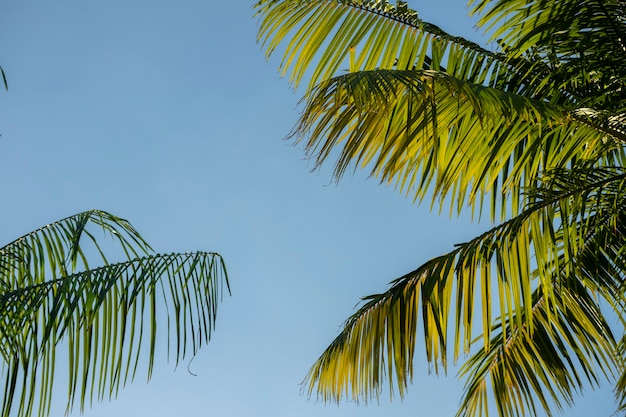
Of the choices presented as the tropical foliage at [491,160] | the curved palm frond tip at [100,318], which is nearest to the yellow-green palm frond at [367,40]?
the tropical foliage at [491,160]

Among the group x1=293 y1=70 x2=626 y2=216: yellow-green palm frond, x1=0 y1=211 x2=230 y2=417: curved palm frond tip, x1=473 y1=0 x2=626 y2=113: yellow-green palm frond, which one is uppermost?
x1=473 y1=0 x2=626 y2=113: yellow-green palm frond

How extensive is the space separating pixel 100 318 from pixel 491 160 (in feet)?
7.07

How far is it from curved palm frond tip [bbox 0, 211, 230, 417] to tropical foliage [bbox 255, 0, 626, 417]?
0.94 m

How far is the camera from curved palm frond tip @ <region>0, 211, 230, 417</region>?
195cm

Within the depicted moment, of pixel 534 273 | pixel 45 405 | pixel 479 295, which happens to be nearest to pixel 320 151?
pixel 479 295

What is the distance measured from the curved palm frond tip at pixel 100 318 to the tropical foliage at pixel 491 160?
943 millimetres

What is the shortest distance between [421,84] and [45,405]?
5.51ft

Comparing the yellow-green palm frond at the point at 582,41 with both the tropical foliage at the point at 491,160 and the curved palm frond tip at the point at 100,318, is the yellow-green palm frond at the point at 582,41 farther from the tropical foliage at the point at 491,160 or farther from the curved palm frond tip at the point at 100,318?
the curved palm frond tip at the point at 100,318

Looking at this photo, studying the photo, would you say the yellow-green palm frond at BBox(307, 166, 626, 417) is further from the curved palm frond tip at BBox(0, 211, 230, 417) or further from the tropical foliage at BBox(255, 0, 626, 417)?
the curved palm frond tip at BBox(0, 211, 230, 417)

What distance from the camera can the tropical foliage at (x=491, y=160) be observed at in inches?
130

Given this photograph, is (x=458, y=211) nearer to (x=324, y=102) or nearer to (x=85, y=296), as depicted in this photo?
(x=324, y=102)

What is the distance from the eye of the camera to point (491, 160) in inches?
146

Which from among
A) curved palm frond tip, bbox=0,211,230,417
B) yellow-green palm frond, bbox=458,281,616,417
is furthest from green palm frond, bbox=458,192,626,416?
curved palm frond tip, bbox=0,211,230,417

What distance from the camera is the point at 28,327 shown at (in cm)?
204
